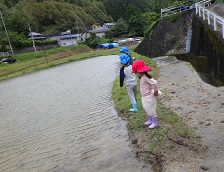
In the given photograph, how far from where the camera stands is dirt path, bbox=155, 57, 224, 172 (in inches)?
132

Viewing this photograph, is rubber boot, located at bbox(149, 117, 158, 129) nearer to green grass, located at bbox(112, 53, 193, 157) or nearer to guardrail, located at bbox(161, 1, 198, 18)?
green grass, located at bbox(112, 53, 193, 157)

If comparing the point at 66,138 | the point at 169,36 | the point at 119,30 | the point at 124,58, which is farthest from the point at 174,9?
the point at 119,30

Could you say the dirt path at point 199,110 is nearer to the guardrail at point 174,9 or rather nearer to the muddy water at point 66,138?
the muddy water at point 66,138

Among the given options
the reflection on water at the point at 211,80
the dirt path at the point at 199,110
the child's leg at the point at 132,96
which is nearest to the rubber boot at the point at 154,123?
the dirt path at the point at 199,110

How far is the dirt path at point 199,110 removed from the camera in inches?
132

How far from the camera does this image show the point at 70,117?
6.81 metres

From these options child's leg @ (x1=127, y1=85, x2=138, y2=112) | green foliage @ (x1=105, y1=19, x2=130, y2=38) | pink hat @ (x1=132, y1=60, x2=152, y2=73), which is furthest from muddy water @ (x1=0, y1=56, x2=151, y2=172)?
green foliage @ (x1=105, y1=19, x2=130, y2=38)

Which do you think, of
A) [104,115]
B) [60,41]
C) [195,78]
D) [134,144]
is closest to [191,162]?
[134,144]

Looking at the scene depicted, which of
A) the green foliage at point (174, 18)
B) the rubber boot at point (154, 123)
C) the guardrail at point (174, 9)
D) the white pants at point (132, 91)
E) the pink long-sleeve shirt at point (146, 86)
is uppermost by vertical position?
the guardrail at point (174, 9)

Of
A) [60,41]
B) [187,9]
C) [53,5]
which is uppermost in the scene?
[53,5]

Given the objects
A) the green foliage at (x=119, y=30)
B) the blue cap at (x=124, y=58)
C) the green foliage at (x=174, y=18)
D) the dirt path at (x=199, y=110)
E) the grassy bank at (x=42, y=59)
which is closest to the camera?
the dirt path at (x=199, y=110)

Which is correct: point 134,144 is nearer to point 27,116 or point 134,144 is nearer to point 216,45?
point 27,116

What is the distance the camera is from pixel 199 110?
540cm

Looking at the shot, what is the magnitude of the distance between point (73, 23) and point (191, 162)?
8433cm
